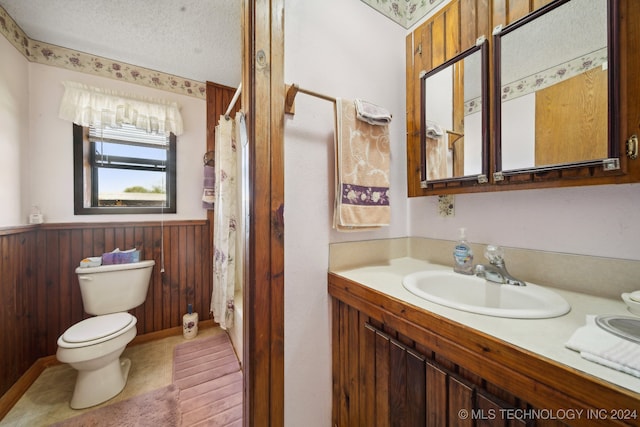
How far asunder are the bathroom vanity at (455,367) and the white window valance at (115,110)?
2059 millimetres

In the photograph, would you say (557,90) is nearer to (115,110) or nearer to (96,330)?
(96,330)

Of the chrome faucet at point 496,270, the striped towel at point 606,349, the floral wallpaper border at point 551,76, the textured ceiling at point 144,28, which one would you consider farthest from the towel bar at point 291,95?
the textured ceiling at point 144,28

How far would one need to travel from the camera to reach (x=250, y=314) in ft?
2.74

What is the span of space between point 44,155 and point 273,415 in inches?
93.6

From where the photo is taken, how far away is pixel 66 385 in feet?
4.82

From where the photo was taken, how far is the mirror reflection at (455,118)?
0.93 meters

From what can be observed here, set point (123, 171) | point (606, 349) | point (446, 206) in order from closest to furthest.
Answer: point (606, 349) → point (446, 206) → point (123, 171)

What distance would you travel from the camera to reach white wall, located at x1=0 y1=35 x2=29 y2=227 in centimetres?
136

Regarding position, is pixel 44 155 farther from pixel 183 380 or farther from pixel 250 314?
pixel 250 314

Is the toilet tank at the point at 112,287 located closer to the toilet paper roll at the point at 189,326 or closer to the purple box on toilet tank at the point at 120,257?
the purple box on toilet tank at the point at 120,257

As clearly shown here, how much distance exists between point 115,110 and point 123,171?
0.50 m

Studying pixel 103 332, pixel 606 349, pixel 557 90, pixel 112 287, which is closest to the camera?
pixel 606 349

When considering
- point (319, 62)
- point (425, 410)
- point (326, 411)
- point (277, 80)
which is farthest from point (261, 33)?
point (326, 411)

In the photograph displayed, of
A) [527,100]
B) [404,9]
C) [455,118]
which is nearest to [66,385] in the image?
[455,118]
